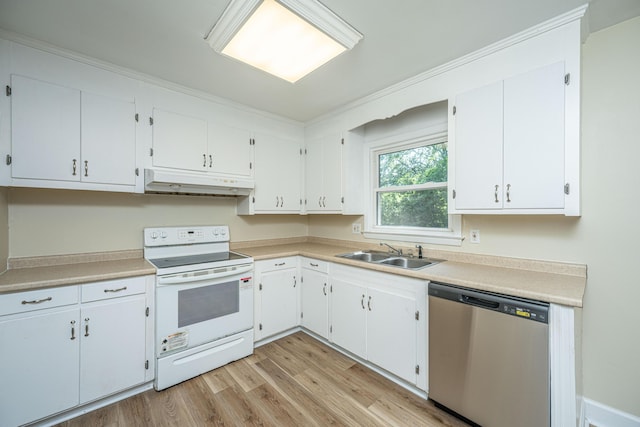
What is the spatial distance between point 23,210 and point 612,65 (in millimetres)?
4116

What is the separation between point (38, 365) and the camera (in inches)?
63.0

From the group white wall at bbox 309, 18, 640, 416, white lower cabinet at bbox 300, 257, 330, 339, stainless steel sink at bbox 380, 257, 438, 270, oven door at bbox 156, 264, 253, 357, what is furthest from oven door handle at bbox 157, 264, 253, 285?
white wall at bbox 309, 18, 640, 416

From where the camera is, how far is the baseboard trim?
155 cm

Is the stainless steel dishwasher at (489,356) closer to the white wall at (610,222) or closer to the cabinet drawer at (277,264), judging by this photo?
the white wall at (610,222)

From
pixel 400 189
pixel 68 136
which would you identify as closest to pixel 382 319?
pixel 400 189

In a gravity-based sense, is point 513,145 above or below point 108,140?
below

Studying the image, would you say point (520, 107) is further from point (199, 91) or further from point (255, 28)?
point (199, 91)

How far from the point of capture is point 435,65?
2.06 metres

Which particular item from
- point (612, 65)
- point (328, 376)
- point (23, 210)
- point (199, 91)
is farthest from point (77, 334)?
point (612, 65)

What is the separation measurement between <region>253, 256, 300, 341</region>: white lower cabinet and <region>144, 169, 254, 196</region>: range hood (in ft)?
2.65

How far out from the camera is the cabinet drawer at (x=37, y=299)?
5.00ft

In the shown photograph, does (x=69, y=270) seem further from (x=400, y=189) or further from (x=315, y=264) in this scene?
(x=400, y=189)

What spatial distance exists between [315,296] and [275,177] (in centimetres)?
143

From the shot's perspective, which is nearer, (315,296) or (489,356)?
(489,356)
